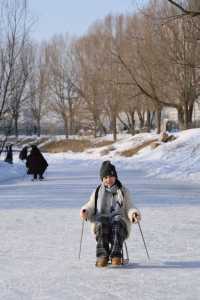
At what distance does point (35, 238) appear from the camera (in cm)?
796

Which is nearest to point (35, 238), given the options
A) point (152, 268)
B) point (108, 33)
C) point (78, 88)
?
point (152, 268)

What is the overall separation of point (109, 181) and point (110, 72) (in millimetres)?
43197

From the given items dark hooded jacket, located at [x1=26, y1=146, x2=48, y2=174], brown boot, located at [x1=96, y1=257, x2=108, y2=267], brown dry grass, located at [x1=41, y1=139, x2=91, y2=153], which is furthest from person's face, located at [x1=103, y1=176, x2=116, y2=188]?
brown dry grass, located at [x1=41, y1=139, x2=91, y2=153]

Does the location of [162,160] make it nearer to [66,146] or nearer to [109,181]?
[109,181]

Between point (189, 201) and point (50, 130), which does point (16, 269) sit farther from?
point (50, 130)

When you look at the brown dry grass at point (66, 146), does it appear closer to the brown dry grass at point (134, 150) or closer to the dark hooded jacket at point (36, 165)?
the brown dry grass at point (134, 150)

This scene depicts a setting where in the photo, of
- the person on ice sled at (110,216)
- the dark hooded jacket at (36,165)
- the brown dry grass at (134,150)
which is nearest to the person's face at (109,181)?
the person on ice sled at (110,216)

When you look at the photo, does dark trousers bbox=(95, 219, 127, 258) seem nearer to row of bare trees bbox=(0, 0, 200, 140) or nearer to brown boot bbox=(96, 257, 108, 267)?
brown boot bbox=(96, 257, 108, 267)

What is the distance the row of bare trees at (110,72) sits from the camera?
970 inches

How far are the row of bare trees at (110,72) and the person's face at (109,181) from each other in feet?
26.3

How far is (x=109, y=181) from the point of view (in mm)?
6117

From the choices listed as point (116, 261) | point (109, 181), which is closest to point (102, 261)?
point (116, 261)

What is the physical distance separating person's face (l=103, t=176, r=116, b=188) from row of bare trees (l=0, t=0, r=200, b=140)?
800 centimetres

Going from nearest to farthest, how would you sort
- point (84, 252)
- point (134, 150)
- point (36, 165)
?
point (84, 252) < point (36, 165) < point (134, 150)
